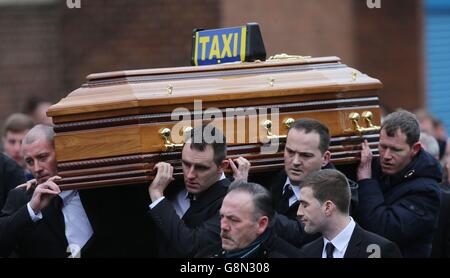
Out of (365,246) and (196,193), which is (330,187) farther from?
(196,193)

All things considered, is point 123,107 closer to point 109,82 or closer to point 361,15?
point 109,82

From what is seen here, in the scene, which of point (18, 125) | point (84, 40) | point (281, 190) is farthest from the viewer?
point (84, 40)

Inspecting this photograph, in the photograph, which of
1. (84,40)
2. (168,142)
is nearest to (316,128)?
(168,142)

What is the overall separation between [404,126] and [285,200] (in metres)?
0.81

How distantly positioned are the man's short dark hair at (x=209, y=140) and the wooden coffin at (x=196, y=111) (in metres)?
0.15

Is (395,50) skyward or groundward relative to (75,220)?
groundward

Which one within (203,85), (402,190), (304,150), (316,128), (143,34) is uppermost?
(203,85)

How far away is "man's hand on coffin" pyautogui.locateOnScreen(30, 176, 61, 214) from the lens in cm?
655

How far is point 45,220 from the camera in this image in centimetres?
695

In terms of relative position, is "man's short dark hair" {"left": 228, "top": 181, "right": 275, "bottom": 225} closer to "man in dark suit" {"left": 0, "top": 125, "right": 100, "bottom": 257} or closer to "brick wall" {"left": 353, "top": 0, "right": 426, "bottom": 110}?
"man in dark suit" {"left": 0, "top": 125, "right": 100, "bottom": 257}

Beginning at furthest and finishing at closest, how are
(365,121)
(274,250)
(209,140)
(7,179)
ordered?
(7,179) < (365,121) < (209,140) < (274,250)
